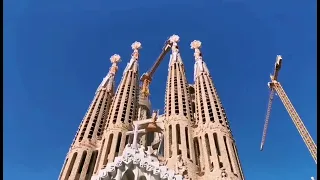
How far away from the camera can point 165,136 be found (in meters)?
26.0

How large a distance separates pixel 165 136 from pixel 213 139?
3461 millimetres

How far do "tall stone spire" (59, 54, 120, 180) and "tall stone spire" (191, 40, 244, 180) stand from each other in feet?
22.7

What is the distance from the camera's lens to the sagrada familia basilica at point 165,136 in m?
20.0

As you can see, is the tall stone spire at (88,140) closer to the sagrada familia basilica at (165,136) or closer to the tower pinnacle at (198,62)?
the sagrada familia basilica at (165,136)

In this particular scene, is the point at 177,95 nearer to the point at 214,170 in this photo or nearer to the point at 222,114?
the point at 222,114

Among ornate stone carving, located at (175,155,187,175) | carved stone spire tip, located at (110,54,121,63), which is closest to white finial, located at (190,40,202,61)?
carved stone spire tip, located at (110,54,121,63)

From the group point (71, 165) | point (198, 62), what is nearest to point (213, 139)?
point (71, 165)

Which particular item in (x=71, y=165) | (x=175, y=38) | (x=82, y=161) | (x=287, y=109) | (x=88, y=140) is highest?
(x=175, y=38)

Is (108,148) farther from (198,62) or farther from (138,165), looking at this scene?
(198,62)

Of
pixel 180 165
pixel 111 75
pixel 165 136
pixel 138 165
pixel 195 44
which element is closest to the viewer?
pixel 138 165

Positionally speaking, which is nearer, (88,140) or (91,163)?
(91,163)

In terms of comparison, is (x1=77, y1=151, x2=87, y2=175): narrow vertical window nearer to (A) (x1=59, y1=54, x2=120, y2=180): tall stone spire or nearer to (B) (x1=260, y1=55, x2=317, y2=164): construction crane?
(A) (x1=59, y1=54, x2=120, y2=180): tall stone spire

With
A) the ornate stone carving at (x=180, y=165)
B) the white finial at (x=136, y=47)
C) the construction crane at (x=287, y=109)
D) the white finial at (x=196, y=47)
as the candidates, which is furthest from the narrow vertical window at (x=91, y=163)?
the construction crane at (x=287, y=109)

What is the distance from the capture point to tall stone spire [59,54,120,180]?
24.0 meters
